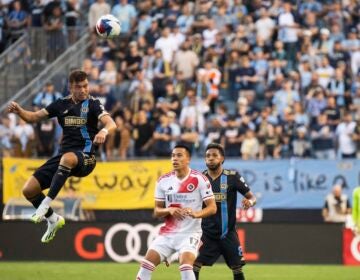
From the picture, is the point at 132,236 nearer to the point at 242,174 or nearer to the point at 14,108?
the point at 242,174

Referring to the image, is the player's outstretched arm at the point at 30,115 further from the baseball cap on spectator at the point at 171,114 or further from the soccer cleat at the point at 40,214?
the baseball cap on spectator at the point at 171,114

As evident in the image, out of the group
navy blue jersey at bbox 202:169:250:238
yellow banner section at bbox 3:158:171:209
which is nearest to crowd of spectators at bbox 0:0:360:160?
yellow banner section at bbox 3:158:171:209

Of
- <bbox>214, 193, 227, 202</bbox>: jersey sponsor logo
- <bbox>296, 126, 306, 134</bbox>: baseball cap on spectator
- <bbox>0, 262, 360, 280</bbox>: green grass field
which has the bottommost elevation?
<bbox>0, 262, 360, 280</bbox>: green grass field

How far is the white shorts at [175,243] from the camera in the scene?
14.0 meters

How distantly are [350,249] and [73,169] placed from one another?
350 inches

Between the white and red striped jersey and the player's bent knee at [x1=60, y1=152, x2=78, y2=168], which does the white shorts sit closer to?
the white and red striped jersey

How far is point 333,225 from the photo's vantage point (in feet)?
74.5

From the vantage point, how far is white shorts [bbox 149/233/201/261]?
14.0 m

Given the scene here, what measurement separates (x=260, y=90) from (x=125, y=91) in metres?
3.38

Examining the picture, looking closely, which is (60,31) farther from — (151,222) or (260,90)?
(151,222)

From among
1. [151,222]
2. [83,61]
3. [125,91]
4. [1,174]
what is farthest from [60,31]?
[151,222]

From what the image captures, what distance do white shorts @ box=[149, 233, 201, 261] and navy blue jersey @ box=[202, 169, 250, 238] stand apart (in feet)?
5.34

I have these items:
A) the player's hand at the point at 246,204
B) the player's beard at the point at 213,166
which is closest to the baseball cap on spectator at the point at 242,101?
the player's beard at the point at 213,166

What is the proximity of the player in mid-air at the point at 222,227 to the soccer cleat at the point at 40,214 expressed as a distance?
2218mm
